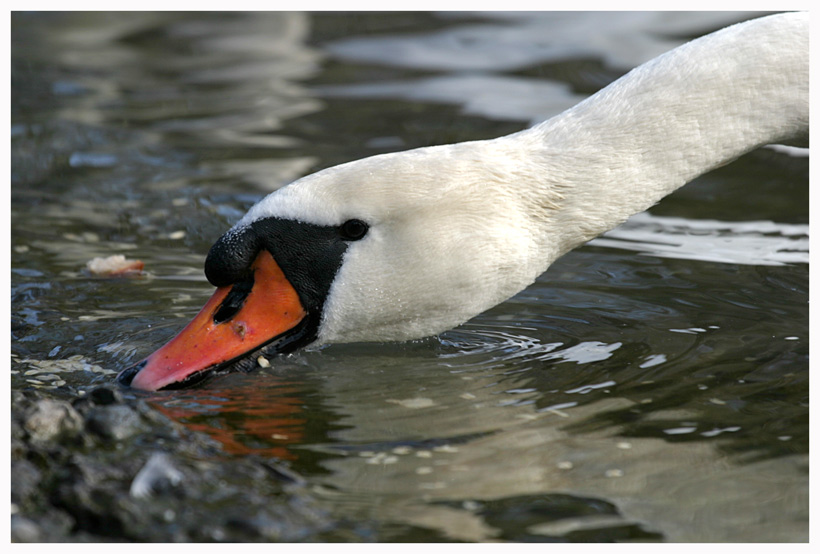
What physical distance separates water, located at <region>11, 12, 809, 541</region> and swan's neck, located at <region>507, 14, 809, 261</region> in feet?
2.64

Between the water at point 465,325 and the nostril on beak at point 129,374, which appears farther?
the nostril on beak at point 129,374

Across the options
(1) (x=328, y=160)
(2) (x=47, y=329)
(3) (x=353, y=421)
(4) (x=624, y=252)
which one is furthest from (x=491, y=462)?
(1) (x=328, y=160)

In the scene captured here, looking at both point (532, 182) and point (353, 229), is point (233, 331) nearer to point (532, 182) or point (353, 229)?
point (353, 229)

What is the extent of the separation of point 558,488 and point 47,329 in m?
3.14

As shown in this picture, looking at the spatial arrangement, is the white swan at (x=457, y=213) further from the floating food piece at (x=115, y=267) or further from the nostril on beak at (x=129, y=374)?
the floating food piece at (x=115, y=267)

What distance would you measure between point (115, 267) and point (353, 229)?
266 centimetres

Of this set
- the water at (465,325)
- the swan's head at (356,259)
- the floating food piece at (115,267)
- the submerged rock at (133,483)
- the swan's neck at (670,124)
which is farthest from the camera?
the floating food piece at (115,267)

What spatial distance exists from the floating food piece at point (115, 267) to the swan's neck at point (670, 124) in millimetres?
2878

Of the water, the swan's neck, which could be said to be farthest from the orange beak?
the swan's neck

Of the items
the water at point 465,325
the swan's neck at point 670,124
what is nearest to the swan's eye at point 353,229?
the water at point 465,325

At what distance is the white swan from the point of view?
209 inches

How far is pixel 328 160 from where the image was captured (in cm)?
1024

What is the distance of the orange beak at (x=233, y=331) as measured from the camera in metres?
5.32

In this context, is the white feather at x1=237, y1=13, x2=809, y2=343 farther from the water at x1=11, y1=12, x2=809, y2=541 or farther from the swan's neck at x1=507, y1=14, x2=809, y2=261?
the water at x1=11, y1=12, x2=809, y2=541
